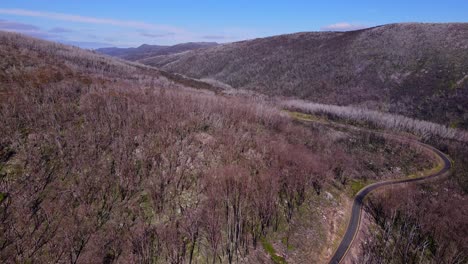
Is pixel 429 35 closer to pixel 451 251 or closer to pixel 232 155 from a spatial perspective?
pixel 451 251

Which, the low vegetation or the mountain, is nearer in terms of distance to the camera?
the low vegetation

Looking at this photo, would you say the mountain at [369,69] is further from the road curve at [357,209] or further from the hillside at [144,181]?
the hillside at [144,181]

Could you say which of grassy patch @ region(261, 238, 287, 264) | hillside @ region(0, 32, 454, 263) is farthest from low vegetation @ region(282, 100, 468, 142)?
grassy patch @ region(261, 238, 287, 264)

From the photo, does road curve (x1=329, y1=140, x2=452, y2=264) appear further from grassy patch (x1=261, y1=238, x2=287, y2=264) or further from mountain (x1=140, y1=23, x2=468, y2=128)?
mountain (x1=140, y1=23, x2=468, y2=128)

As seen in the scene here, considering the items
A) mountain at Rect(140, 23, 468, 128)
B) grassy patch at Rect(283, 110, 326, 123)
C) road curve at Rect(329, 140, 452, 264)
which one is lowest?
road curve at Rect(329, 140, 452, 264)

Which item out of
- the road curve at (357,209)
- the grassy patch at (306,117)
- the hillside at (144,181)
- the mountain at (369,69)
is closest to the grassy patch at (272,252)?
the hillside at (144,181)

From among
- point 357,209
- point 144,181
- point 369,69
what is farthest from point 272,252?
point 369,69

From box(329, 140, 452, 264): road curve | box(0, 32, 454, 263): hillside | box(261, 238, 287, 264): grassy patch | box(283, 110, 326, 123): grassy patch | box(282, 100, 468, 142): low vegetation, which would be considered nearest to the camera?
box(0, 32, 454, 263): hillside
